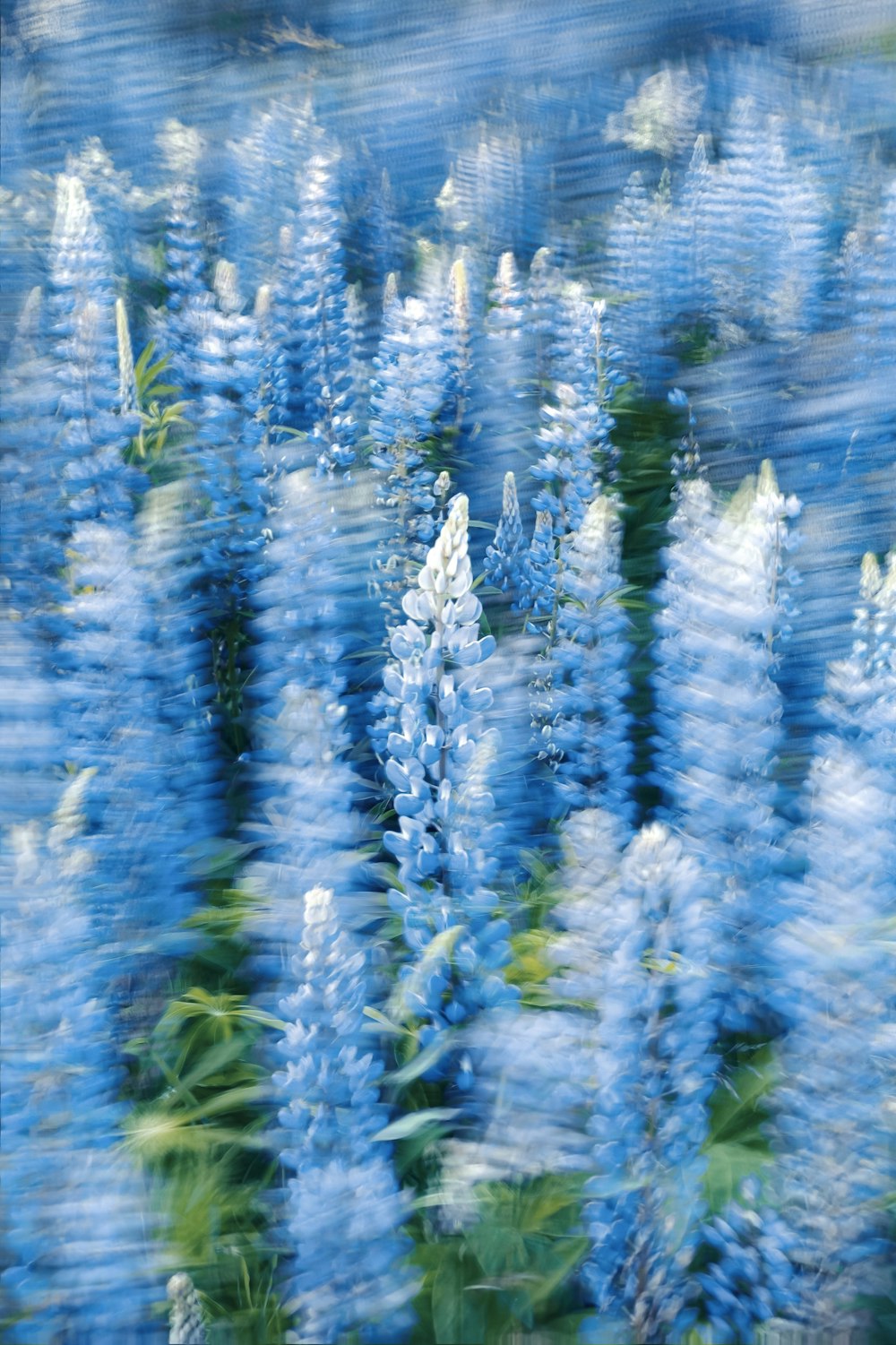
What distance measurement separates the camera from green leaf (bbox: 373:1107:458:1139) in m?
1.46

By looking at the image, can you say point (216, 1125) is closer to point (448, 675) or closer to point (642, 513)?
point (448, 675)

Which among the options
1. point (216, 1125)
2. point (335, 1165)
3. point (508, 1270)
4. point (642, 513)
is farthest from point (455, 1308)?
point (642, 513)

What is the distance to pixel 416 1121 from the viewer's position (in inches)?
58.2

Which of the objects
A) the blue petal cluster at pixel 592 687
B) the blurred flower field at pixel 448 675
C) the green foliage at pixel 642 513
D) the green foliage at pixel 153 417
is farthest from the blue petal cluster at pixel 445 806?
the green foliage at pixel 153 417

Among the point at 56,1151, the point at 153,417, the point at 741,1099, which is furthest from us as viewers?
the point at 153,417

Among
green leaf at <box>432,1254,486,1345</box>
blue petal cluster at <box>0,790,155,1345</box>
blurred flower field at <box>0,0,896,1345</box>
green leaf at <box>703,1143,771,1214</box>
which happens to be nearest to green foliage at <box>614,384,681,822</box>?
blurred flower field at <box>0,0,896,1345</box>

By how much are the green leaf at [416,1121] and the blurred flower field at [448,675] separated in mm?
11

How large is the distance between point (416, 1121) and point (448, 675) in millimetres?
562

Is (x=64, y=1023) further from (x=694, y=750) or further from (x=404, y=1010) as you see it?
(x=694, y=750)

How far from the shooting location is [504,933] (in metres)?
1.44

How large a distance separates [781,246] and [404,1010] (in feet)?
7.42

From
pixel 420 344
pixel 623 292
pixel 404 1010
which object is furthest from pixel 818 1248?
pixel 623 292

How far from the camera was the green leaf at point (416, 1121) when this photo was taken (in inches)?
57.4

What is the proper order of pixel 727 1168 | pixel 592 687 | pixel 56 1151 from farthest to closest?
pixel 592 687 < pixel 727 1168 < pixel 56 1151
